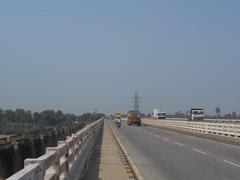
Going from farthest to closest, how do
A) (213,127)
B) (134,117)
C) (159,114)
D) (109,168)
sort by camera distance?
1. (159,114)
2. (134,117)
3. (213,127)
4. (109,168)

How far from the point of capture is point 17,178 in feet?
18.4

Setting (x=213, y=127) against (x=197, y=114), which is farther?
(x=197, y=114)

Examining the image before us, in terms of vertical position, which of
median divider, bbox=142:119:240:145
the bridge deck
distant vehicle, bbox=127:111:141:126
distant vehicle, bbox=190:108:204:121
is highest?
distant vehicle, bbox=190:108:204:121

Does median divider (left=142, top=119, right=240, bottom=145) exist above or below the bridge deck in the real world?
above

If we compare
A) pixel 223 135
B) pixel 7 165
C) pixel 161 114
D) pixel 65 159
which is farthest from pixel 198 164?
pixel 161 114

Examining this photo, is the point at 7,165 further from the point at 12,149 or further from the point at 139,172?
the point at 139,172

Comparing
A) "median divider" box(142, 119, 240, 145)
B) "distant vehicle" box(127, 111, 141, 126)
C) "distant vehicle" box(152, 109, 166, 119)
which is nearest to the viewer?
"median divider" box(142, 119, 240, 145)

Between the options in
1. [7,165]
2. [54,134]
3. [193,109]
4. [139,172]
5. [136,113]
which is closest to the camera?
[139,172]

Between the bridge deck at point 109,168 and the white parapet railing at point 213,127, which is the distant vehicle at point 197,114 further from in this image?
the bridge deck at point 109,168

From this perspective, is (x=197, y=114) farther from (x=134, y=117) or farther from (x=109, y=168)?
(x=109, y=168)

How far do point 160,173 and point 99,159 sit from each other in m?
6.25

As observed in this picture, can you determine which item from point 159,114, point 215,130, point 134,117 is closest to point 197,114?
point 134,117

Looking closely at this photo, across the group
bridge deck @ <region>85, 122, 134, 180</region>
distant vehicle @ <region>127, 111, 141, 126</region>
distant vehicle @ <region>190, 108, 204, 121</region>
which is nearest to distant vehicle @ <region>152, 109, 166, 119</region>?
distant vehicle @ <region>190, 108, 204, 121</region>

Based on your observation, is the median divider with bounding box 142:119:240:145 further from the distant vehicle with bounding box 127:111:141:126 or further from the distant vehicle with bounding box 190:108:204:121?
the distant vehicle with bounding box 190:108:204:121
